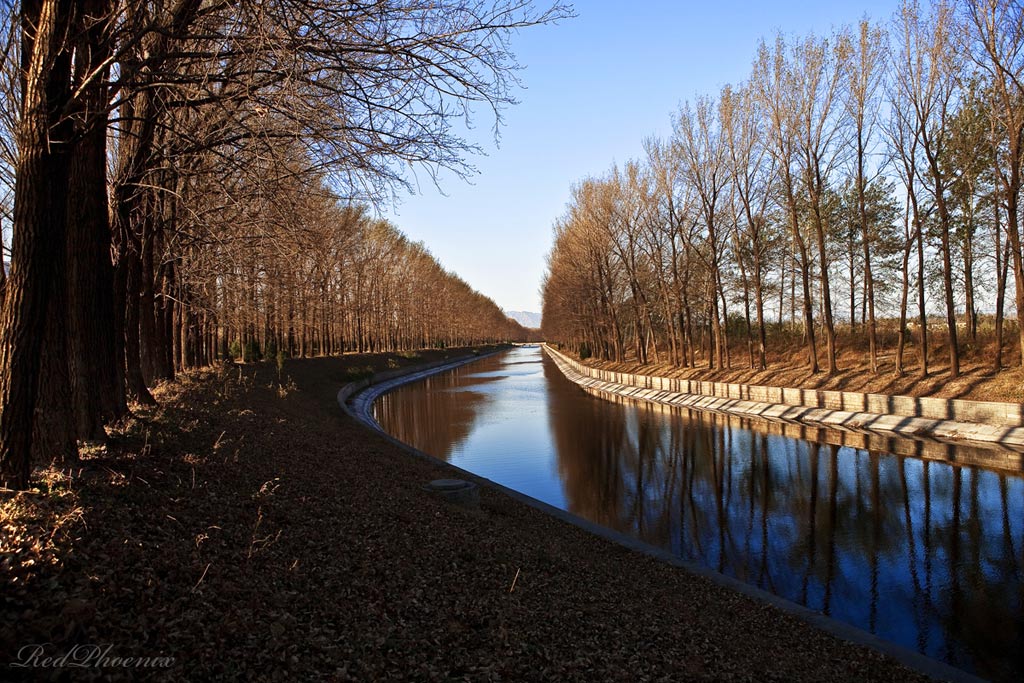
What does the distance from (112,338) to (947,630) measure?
41.9 ft

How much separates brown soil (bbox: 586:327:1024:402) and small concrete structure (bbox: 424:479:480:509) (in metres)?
18.9

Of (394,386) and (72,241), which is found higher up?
(72,241)

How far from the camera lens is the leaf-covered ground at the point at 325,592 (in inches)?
157

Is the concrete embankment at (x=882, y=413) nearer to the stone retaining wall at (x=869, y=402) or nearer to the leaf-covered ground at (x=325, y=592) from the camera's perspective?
the stone retaining wall at (x=869, y=402)

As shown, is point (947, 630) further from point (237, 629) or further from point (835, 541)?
point (237, 629)

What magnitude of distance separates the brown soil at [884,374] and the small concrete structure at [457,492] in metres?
18.9

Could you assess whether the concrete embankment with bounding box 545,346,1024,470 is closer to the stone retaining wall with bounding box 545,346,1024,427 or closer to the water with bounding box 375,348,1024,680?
the stone retaining wall with bounding box 545,346,1024,427

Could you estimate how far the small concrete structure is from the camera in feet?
33.2

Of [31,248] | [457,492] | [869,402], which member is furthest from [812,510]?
[31,248]

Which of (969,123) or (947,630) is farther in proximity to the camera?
(969,123)

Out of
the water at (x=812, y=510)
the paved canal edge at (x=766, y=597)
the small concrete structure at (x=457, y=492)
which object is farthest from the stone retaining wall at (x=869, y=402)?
the small concrete structure at (x=457, y=492)

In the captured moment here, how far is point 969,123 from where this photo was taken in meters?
23.6

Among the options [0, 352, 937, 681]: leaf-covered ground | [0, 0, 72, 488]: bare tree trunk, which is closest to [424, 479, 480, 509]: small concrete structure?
[0, 352, 937, 681]: leaf-covered ground

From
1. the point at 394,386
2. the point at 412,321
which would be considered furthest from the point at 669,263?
the point at 412,321
